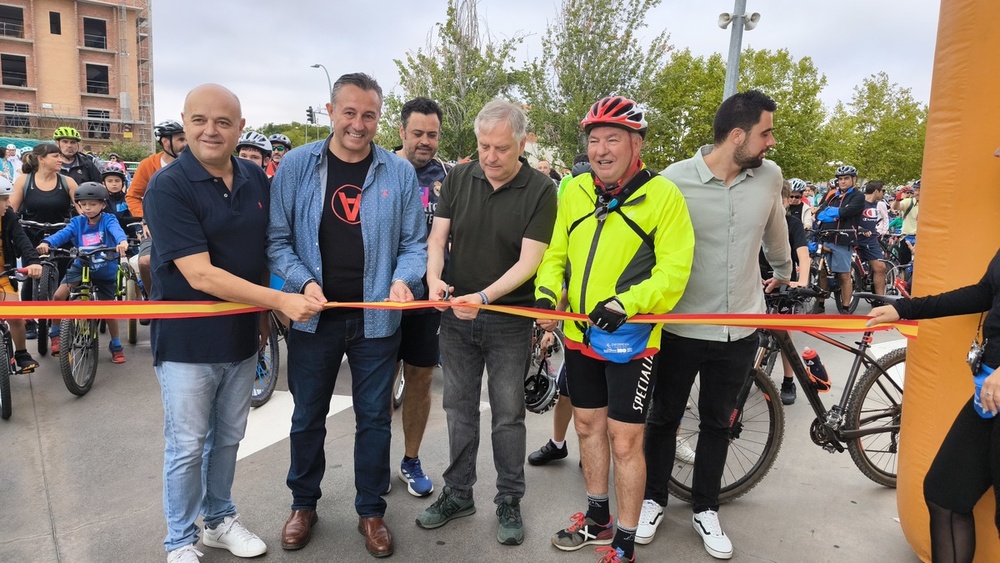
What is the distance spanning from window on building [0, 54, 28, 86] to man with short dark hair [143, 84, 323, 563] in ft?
224

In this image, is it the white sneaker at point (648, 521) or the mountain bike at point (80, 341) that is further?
the mountain bike at point (80, 341)

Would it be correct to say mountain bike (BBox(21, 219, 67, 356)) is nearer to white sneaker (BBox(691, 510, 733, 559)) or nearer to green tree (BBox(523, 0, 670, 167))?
white sneaker (BBox(691, 510, 733, 559))

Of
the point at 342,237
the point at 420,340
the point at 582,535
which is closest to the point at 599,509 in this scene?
the point at 582,535

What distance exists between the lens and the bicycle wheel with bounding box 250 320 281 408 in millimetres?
5364

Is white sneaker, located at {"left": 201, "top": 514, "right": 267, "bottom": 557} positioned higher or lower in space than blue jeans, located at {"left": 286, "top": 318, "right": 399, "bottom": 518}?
lower

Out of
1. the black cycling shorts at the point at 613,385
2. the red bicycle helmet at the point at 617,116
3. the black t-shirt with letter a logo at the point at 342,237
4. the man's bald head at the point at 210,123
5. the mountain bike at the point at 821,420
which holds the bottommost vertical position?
the mountain bike at the point at 821,420

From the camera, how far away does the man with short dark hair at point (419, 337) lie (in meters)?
3.61

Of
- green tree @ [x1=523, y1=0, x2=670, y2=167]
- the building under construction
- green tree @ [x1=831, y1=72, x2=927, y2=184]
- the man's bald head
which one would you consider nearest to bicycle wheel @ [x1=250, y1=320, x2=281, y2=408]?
the man's bald head

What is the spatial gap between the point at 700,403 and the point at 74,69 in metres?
69.0

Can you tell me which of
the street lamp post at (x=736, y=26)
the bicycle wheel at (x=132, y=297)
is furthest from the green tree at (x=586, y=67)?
the bicycle wheel at (x=132, y=297)

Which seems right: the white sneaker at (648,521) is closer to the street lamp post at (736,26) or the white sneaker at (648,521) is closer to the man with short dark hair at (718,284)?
the man with short dark hair at (718,284)

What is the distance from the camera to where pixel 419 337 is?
11.8 ft

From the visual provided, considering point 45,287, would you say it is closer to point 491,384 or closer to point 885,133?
point 491,384

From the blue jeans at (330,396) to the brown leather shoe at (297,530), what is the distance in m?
0.04
